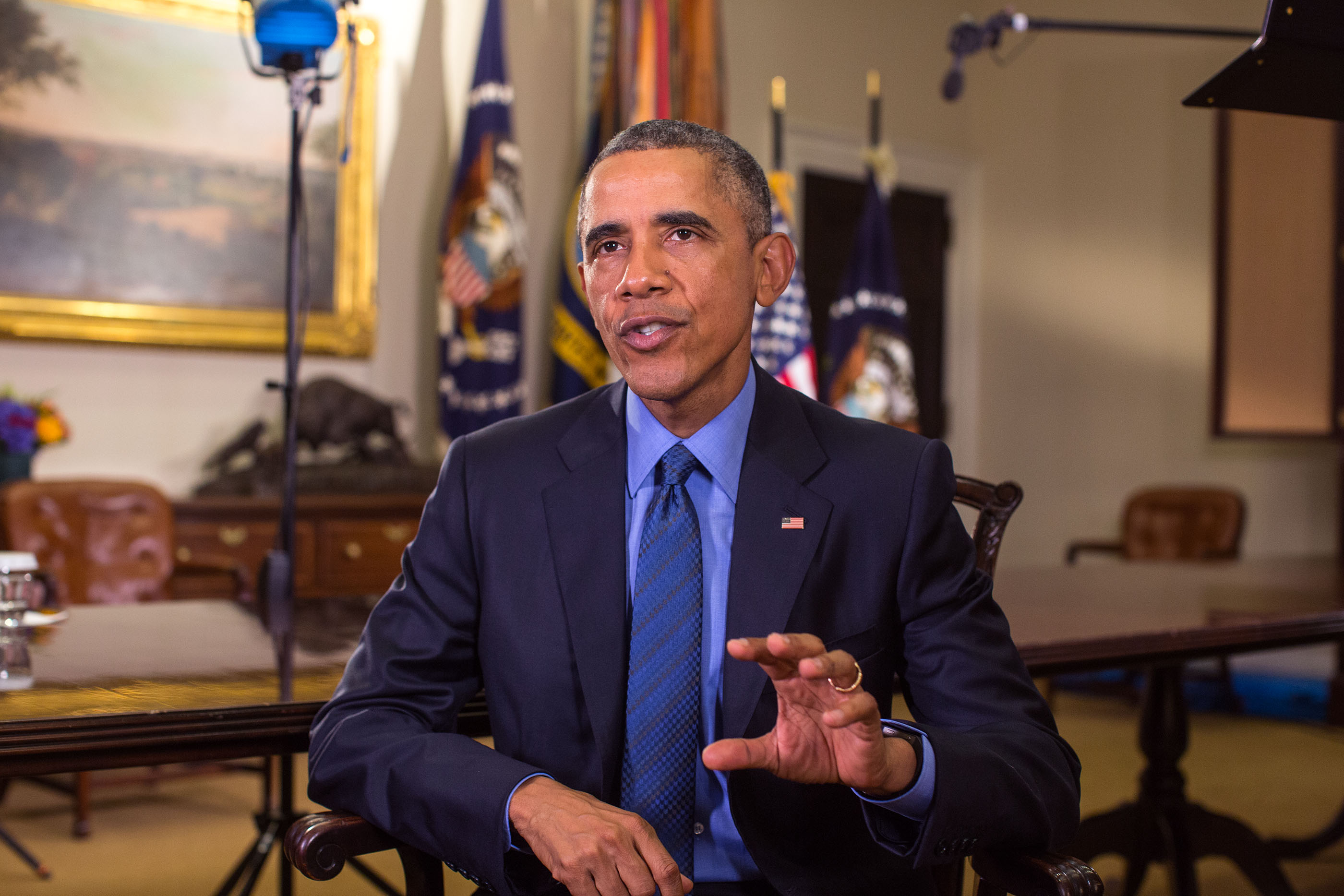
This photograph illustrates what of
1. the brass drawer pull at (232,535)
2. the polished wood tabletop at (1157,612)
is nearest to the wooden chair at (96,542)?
the brass drawer pull at (232,535)

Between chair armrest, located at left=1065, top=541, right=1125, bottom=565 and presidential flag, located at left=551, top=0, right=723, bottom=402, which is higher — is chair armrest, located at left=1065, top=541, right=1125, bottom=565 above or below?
below

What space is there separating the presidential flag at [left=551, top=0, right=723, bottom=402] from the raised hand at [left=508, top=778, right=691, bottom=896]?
149 inches

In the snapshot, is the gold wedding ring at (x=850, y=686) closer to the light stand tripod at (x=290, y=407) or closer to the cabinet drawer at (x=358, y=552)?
the light stand tripod at (x=290, y=407)

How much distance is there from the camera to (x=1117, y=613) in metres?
2.39

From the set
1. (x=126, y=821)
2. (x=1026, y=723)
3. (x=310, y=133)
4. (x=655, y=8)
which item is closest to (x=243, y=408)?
(x=310, y=133)

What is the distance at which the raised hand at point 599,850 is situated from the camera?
118 centimetres

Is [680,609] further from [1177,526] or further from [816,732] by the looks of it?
[1177,526]

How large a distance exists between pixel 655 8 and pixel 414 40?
106 centimetres

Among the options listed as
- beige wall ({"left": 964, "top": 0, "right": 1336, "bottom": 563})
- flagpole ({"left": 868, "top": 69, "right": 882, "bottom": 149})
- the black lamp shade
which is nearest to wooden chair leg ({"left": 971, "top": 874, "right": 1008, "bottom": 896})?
the black lamp shade

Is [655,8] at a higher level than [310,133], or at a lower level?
higher

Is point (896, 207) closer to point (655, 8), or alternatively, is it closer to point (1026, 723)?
point (655, 8)

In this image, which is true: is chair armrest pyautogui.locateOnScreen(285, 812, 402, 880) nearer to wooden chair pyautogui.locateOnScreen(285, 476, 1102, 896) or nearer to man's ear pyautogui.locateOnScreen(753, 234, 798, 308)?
wooden chair pyautogui.locateOnScreen(285, 476, 1102, 896)

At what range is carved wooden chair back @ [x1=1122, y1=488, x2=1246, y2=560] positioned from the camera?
210 inches

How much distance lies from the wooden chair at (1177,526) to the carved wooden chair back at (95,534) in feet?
12.2
